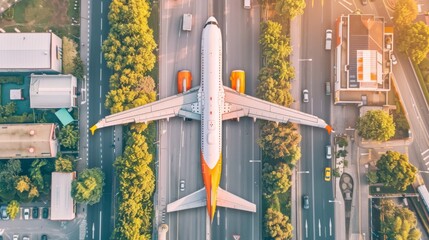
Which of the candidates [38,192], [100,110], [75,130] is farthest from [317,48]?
[38,192]

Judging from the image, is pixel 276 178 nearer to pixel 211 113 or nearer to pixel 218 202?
pixel 218 202

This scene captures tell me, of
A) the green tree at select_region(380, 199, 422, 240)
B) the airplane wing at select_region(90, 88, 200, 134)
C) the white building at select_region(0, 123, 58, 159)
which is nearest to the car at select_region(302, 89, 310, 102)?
the airplane wing at select_region(90, 88, 200, 134)

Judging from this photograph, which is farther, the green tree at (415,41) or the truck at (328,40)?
the truck at (328,40)

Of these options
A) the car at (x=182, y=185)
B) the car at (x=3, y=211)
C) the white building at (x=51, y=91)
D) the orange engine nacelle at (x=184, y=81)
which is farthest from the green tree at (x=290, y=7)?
the car at (x=3, y=211)

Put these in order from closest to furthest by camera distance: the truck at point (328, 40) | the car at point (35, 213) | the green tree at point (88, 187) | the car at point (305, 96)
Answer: the green tree at point (88, 187)
the car at point (35, 213)
the car at point (305, 96)
the truck at point (328, 40)

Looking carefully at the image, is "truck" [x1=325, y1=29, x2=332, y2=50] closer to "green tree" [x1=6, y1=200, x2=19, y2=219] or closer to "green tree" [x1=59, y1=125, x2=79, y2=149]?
"green tree" [x1=59, y1=125, x2=79, y2=149]

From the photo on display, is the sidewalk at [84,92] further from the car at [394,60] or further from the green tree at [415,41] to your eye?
the green tree at [415,41]

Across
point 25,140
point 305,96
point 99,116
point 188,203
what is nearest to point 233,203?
point 188,203
